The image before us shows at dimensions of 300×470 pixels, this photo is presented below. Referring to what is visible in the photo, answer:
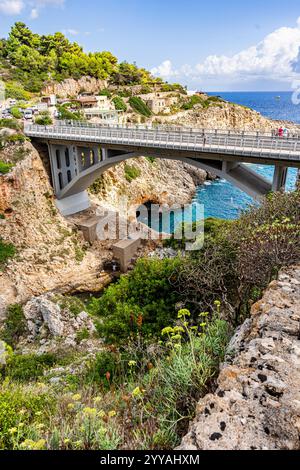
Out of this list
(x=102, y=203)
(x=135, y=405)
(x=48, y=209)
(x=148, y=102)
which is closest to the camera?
(x=135, y=405)

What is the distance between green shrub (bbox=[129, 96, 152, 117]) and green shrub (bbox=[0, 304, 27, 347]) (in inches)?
1772

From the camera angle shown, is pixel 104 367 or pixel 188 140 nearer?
pixel 104 367

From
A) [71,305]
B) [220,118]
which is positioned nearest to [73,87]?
[220,118]

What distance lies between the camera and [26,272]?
21500mm

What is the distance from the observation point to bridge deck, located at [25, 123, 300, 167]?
48.2ft

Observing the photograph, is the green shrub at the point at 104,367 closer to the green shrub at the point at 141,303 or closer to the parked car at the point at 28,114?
the green shrub at the point at 141,303

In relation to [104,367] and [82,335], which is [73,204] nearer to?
[82,335]

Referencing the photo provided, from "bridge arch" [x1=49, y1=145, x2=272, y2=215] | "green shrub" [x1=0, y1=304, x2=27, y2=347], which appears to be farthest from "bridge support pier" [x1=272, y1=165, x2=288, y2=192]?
"green shrub" [x1=0, y1=304, x2=27, y2=347]

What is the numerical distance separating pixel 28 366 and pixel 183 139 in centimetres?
1489

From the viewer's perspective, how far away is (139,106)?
54938mm

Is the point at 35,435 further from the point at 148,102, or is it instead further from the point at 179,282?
the point at 148,102
